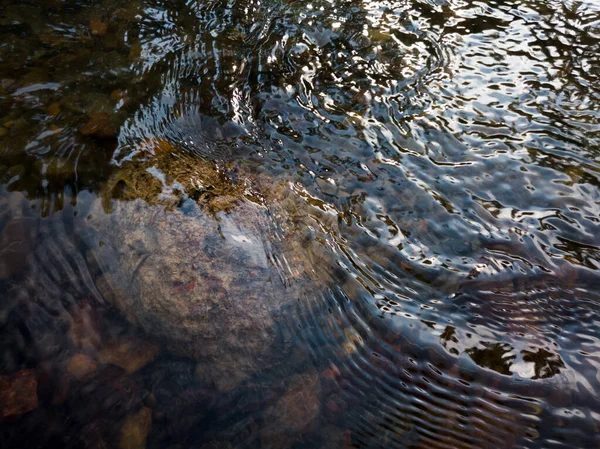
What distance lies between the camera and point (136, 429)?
2.81 m

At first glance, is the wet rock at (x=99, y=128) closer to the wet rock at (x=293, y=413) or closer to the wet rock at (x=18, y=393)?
Result: the wet rock at (x=18, y=393)

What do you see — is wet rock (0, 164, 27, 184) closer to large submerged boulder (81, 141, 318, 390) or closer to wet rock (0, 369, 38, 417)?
large submerged boulder (81, 141, 318, 390)

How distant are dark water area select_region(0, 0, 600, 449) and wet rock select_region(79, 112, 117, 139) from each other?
28 millimetres

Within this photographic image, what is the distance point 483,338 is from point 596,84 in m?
3.26

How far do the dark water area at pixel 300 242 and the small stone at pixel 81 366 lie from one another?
1cm

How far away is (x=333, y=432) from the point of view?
284cm

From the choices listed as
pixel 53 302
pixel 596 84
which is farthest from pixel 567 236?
pixel 53 302

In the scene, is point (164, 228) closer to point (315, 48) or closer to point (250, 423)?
point (250, 423)

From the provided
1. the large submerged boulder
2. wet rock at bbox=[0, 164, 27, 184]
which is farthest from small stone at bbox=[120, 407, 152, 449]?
wet rock at bbox=[0, 164, 27, 184]

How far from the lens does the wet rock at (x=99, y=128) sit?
13.7 ft

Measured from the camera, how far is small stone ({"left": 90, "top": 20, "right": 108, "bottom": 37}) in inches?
208

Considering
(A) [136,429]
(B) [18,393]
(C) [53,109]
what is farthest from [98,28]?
(A) [136,429]

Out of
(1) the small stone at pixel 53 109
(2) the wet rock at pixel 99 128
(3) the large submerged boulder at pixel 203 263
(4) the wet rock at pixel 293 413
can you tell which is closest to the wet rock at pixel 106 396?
(3) the large submerged boulder at pixel 203 263

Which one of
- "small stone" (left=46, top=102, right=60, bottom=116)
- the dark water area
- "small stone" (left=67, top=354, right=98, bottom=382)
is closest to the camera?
the dark water area
